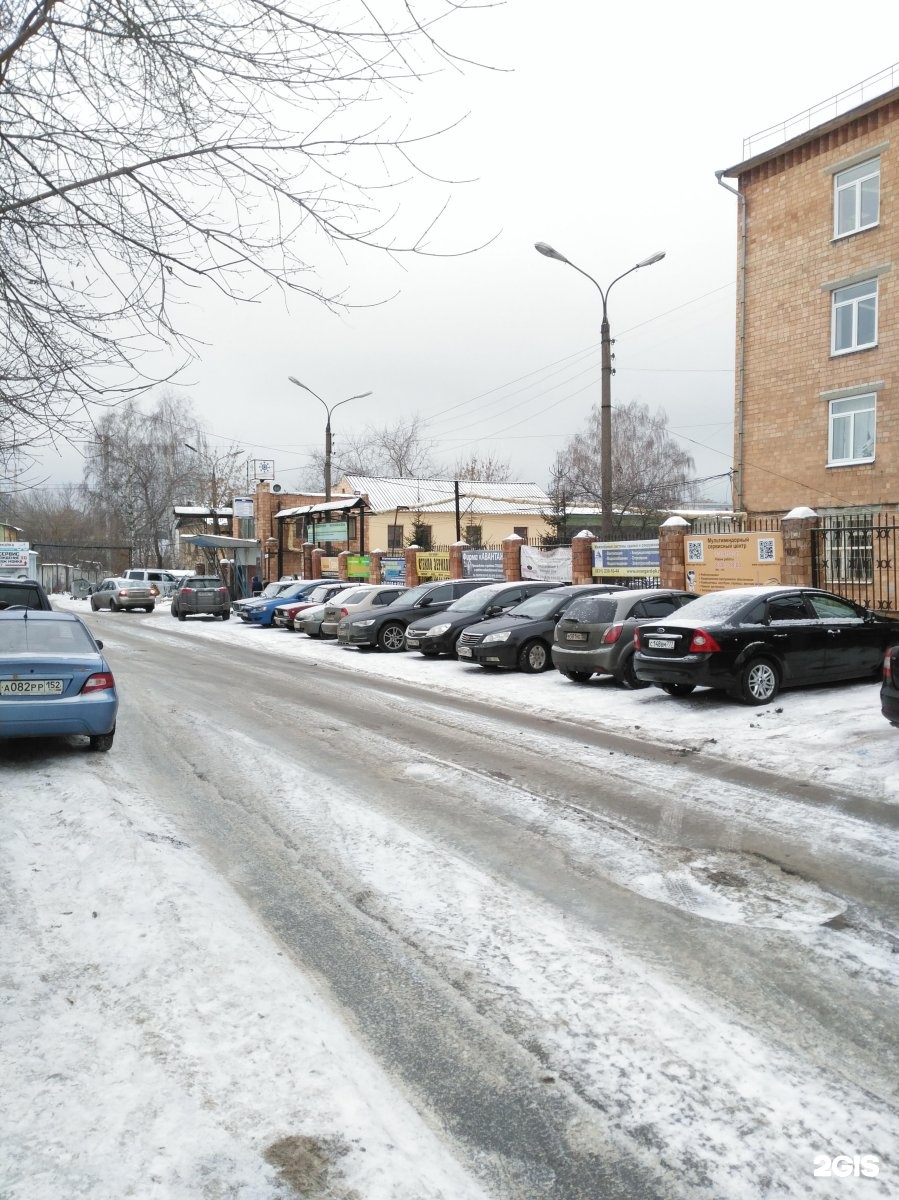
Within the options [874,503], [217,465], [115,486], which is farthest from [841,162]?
[217,465]

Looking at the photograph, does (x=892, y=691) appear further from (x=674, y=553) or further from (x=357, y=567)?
(x=357, y=567)

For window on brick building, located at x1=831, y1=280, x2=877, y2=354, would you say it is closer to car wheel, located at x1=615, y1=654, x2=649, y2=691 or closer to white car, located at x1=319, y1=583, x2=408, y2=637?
white car, located at x1=319, y1=583, x2=408, y2=637

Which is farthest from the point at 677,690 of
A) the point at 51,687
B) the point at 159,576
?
the point at 159,576

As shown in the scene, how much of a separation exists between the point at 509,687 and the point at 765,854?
28.5 ft

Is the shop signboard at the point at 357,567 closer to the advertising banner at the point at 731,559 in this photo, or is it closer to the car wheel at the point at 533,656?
the advertising banner at the point at 731,559

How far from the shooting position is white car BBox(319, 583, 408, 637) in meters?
23.6

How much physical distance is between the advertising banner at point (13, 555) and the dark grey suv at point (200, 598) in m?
11.7

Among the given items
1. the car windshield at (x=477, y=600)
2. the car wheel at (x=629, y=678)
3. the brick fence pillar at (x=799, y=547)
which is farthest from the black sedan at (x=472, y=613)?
the car wheel at (x=629, y=678)

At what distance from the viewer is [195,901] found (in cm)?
488

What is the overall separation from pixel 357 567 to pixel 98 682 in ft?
89.4

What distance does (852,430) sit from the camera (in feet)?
77.7

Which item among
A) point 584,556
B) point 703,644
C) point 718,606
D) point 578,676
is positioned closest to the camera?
point 703,644

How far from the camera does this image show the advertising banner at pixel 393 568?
31.6 m

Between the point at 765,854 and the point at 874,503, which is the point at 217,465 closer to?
the point at 874,503
